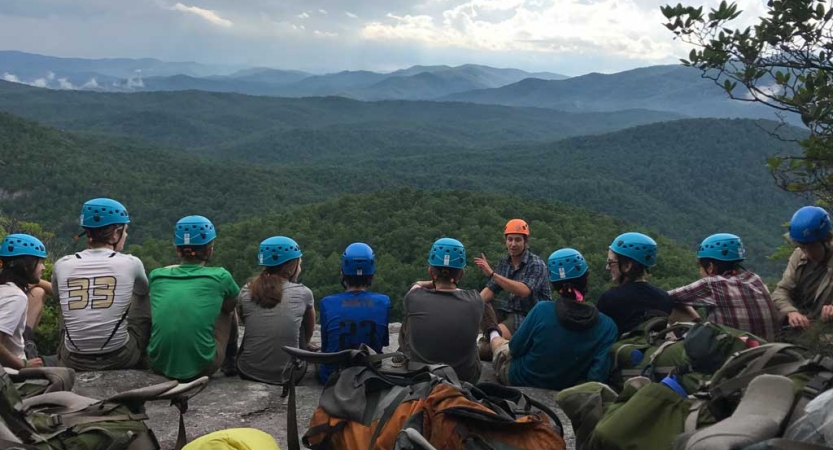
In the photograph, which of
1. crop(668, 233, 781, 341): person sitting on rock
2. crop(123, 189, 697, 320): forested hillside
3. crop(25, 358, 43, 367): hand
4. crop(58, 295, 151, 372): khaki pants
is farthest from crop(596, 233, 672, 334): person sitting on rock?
crop(123, 189, 697, 320): forested hillside

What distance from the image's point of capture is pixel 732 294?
4871mm

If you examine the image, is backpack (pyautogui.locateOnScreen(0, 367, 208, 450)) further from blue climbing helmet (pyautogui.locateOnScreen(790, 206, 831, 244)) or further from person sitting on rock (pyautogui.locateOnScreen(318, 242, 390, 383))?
blue climbing helmet (pyautogui.locateOnScreen(790, 206, 831, 244))

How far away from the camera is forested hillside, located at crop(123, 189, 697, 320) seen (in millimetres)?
21562

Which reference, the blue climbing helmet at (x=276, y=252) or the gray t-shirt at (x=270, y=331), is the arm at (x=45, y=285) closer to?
the gray t-shirt at (x=270, y=331)

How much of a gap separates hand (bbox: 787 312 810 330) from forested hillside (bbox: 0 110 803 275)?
39.3 m

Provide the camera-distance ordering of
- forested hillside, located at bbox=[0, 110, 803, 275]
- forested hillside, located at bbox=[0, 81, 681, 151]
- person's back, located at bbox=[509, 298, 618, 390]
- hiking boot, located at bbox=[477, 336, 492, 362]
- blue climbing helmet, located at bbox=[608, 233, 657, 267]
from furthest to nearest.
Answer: forested hillside, located at bbox=[0, 81, 681, 151]
forested hillside, located at bbox=[0, 110, 803, 275]
hiking boot, located at bbox=[477, 336, 492, 362]
blue climbing helmet, located at bbox=[608, 233, 657, 267]
person's back, located at bbox=[509, 298, 618, 390]

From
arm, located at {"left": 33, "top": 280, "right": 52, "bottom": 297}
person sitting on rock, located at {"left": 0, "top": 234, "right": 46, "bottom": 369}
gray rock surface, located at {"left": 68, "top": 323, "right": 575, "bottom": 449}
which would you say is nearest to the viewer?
gray rock surface, located at {"left": 68, "top": 323, "right": 575, "bottom": 449}

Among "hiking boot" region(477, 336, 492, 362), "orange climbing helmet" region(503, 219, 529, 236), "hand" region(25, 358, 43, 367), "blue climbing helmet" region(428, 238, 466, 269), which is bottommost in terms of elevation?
"hiking boot" region(477, 336, 492, 362)

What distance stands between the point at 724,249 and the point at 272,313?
326 cm

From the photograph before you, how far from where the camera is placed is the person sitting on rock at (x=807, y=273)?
5.05m

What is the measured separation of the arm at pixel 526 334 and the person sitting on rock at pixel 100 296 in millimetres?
2715

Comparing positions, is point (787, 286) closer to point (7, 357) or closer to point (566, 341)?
point (566, 341)

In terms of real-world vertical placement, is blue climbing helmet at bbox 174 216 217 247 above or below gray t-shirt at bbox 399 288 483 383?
above

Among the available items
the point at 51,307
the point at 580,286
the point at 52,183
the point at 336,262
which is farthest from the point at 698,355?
the point at 52,183
